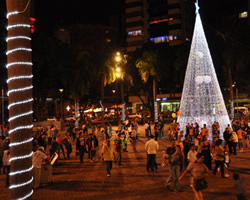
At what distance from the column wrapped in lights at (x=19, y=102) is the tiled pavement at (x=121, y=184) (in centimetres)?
447

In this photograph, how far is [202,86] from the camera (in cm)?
2431

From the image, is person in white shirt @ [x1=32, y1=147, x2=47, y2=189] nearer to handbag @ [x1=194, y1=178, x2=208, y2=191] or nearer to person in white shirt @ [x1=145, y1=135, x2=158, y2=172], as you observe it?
person in white shirt @ [x1=145, y1=135, x2=158, y2=172]

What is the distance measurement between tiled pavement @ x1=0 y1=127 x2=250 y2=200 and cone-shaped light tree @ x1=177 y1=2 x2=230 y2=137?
9.78 meters

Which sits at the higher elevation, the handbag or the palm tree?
the palm tree

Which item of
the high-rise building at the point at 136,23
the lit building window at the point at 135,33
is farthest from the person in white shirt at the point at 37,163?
the lit building window at the point at 135,33

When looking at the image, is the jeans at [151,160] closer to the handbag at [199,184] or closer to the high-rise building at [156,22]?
the handbag at [199,184]

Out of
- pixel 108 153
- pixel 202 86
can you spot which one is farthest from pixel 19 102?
pixel 202 86

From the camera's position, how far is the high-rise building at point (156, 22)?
81000 mm

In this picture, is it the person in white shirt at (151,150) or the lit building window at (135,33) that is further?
the lit building window at (135,33)

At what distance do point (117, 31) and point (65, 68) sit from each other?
220 feet

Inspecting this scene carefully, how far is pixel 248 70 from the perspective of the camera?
39.7m

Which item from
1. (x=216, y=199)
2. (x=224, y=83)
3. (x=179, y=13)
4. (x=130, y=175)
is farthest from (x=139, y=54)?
(x=216, y=199)

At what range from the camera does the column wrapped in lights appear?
166 inches

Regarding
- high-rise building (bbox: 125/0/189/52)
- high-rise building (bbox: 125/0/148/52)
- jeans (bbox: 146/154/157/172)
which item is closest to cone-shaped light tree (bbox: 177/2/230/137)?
jeans (bbox: 146/154/157/172)
